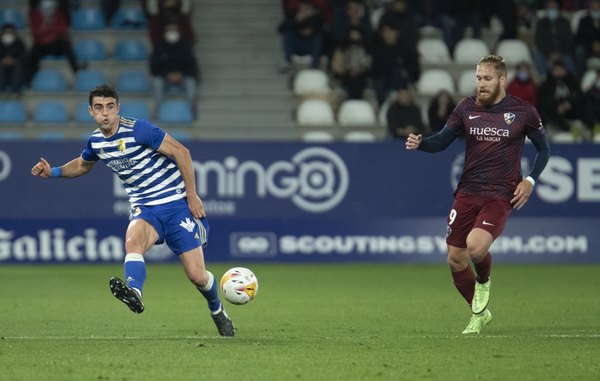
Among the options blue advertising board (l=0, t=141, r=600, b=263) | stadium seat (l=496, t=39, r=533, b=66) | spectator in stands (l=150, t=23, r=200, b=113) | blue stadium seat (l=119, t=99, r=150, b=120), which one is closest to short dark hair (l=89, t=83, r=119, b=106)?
blue advertising board (l=0, t=141, r=600, b=263)

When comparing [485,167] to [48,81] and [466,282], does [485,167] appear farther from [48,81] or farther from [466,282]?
[48,81]

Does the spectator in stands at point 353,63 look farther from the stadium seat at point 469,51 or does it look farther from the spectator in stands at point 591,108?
the spectator in stands at point 591,108

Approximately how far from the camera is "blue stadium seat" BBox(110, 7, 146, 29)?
2247 cm

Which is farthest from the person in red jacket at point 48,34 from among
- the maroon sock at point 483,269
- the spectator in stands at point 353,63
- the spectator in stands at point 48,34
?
the maroon sock at point 483,269

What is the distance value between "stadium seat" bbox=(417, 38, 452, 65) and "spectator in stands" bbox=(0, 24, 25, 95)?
7065 mm

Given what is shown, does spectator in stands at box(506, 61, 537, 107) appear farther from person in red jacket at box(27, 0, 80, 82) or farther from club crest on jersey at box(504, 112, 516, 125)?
club crest on jersey at box(504, 112, 516, 125)

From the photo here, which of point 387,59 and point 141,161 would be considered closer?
point 141,161

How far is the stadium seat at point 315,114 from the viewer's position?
2100cm

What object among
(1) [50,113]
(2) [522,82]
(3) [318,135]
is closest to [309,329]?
(3) [318,135]

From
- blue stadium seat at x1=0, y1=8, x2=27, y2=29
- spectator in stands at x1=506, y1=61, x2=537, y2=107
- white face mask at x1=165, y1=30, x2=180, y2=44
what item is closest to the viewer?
spectator in stands at x1=506, y1=61, x2=537, y2=107

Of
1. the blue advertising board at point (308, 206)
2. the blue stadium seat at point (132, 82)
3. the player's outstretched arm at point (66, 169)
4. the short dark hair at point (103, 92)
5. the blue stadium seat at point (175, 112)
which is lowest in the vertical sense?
the blue advertising board at point (308, 206)

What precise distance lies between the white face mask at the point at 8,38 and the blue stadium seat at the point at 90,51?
1.45m

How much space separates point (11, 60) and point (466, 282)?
12.5 meters

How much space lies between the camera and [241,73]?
22.5 metres
